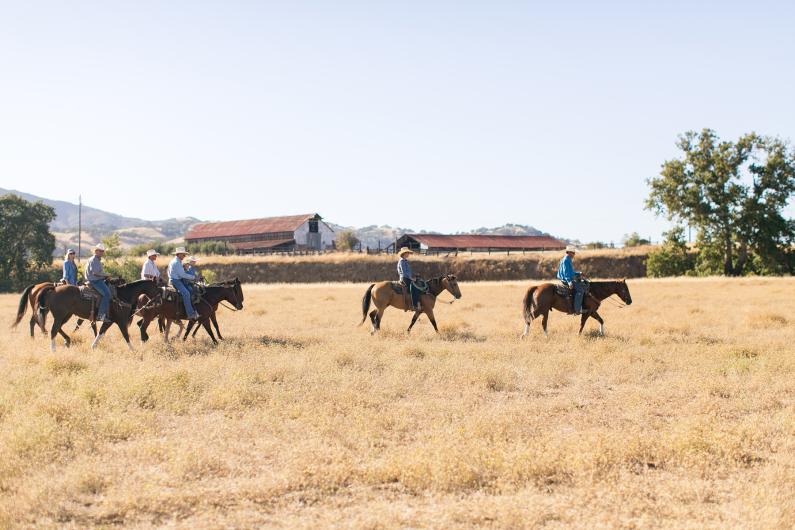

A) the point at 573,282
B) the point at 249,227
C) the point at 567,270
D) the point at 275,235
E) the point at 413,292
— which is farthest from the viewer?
the point at 249,227

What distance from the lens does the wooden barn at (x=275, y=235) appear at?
288ft

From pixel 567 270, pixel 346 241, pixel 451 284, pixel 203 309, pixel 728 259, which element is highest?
pixel 346 241

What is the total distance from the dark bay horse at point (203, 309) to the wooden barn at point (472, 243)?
6075cm

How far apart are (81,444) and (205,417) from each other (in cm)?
195

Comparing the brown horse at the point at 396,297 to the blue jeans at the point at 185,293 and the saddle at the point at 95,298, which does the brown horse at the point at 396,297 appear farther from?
the saddle at the point at 95,298

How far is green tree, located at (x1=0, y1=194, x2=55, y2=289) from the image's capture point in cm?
5766

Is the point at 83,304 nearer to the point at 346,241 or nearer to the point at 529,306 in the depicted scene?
the point at 529,306

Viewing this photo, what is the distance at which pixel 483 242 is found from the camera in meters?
84.5

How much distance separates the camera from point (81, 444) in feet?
26.2

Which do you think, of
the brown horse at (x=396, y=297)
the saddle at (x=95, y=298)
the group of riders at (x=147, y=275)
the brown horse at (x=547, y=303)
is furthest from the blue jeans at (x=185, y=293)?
the brown horse at (x=547, y=303)

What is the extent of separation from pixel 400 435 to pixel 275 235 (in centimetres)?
8270

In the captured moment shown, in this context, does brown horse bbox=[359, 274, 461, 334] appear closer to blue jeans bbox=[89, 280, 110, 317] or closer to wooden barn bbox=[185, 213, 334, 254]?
blue jeans bbox=[89, 280, 110, 317]

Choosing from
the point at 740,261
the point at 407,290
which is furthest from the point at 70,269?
the point at 740,261

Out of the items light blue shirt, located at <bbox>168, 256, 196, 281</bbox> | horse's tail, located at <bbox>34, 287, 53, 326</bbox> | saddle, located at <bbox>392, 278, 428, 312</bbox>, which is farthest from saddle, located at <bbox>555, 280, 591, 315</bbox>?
horse's tail, located at <bbox>34, 287, 53, 326</bbox>
